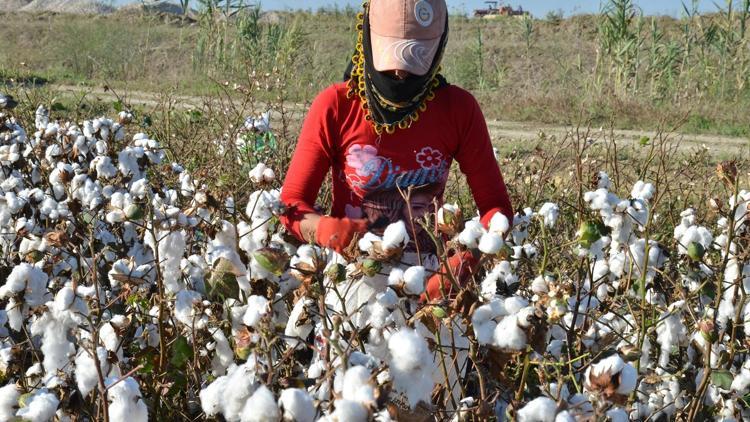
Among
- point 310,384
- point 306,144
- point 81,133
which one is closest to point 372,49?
point 306,144

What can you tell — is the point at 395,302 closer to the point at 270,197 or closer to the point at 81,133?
the point at 270,197

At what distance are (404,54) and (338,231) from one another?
18.4 inches

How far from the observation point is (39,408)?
44.4 inches

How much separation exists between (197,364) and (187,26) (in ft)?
82.1

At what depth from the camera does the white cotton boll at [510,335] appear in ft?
3.76

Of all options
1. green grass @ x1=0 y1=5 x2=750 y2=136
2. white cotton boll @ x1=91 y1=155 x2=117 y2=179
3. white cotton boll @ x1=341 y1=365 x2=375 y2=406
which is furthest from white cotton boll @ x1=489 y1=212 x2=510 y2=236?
green grass @ x1=0 y1=5 x2=750 y2=136

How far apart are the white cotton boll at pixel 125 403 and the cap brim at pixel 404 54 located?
105cm

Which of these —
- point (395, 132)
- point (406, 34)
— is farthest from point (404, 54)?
point (395, 132)

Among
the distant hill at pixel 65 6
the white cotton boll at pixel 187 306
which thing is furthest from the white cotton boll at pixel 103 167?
the distant hill at pixel 65 6

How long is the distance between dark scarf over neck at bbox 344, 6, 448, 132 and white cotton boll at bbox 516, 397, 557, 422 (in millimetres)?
1093

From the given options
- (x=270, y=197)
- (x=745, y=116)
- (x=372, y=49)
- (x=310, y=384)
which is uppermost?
(x=372, y=49)

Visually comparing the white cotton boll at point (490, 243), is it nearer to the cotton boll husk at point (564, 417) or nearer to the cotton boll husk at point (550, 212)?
the cotton boll husk at point (564, 417)

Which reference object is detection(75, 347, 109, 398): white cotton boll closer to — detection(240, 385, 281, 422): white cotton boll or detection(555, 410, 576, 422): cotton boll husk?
detection(240, 385, 281, 422): white cotton boll

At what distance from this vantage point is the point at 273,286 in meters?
1.59
